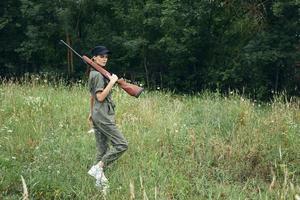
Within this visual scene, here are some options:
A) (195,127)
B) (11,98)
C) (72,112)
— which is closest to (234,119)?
(195,127)

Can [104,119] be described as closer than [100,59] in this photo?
Yes

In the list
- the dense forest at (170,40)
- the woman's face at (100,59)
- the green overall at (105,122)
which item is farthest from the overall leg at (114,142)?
the dense forest at (170,40)

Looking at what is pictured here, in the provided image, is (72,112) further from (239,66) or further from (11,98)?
(239,66)

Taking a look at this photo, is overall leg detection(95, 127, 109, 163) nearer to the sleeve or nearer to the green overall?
the green overall

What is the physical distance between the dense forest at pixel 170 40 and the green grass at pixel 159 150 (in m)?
10.2

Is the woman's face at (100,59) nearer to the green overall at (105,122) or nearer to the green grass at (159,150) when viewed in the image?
the green overall at (105,122)

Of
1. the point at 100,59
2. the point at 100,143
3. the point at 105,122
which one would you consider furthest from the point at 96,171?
the point at 100,59

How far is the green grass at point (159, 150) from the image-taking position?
18.4 feet

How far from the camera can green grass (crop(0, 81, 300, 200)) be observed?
220 inches

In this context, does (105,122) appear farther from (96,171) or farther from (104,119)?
(96,171)

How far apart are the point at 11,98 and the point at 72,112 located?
1.48 metres

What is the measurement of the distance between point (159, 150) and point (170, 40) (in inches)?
646

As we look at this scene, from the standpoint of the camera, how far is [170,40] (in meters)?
22.8

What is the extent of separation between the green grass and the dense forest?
10.2 metres
